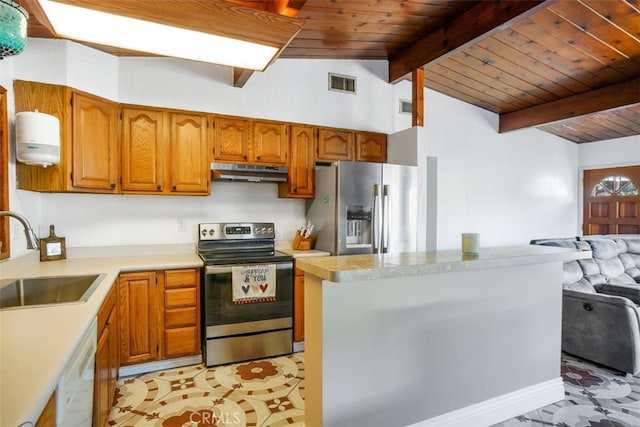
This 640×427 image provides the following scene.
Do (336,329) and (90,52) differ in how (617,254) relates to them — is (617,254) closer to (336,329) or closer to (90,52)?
(336,329)

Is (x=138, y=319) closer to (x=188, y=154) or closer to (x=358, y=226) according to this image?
(x=188, y=154)

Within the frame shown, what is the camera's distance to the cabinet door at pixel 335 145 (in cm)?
367

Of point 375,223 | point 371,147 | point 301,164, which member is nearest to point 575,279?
point 375,223

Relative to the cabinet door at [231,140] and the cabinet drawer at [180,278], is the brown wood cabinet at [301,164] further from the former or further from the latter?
the cabinet drawer at [180,278]

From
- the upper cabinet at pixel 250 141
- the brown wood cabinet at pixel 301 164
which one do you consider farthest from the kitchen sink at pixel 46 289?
the brown wood cabinet at pixel 301 164

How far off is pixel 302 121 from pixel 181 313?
7.41ft

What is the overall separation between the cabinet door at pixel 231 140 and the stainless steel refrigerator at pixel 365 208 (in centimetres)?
82

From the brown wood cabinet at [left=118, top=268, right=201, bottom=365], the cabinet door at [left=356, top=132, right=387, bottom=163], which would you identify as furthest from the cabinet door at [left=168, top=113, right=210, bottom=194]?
the cabinet door at [left=356, top=132, right=387, bottom=163]

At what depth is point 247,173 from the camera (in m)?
3.20

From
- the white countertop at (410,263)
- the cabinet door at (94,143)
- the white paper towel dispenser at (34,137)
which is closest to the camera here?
the white countertop at (410,263)

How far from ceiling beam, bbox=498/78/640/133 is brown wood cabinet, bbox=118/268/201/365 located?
4769 millimetres

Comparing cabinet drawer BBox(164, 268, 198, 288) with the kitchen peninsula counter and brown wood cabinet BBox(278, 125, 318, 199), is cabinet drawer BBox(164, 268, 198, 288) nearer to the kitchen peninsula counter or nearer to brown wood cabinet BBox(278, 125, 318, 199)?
brown wood cabinet BBox(278, 125, 318, 199)

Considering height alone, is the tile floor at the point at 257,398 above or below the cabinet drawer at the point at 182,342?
below

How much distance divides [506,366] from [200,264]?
2.35 meters
